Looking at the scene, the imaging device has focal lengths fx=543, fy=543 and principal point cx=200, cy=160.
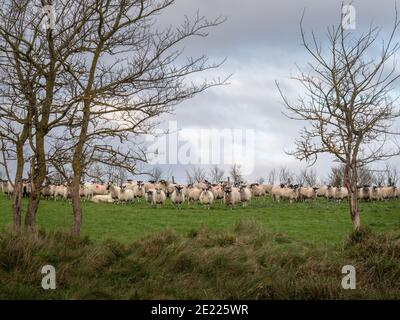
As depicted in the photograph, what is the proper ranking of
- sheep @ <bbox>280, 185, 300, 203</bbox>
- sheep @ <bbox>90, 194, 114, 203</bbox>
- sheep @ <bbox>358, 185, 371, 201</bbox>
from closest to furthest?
sheep @ <bbox>90, 194, 114, 203</bbox> < sheep @ <bbox>280, 185, 300, 203</bbox> < sheep @ <bbox>358, 185, 371, 201</bbox>

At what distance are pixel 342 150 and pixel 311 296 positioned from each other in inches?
334

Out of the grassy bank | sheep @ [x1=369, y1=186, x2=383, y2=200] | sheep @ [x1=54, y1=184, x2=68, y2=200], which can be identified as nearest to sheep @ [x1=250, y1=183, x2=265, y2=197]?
sheep @ [x1=369, y1=186, x2=383, y2=200]

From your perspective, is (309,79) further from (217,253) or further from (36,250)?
(36,250)

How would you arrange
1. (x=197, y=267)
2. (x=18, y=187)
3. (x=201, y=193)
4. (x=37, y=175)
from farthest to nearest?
(x=201, y=193)
(x=18, y=187)
(x=37, y=175)
(x=197, y=267)

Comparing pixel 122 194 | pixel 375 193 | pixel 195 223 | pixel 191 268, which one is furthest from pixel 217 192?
pixel 191 268

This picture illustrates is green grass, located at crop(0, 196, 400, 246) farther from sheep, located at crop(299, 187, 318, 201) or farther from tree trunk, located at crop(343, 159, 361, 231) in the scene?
sheep, located at crop(299, 187, 318, 201)

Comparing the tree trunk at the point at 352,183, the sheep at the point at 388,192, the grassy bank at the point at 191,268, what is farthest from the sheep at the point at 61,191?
the grassy bank at the point at 191,268

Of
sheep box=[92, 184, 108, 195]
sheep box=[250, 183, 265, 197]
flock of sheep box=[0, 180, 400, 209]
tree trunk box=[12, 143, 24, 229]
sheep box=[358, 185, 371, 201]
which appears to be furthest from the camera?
sheep box=[250, 183, 265, 197]

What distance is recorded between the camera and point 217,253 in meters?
10.4

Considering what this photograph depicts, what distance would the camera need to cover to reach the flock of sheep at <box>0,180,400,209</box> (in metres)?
40.3

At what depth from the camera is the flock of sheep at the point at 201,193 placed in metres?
40.3

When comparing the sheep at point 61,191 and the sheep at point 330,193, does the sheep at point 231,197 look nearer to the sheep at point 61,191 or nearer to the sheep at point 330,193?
the sheep at point 330,193

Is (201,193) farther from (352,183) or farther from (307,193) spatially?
(352,183)

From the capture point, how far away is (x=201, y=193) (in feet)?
135
